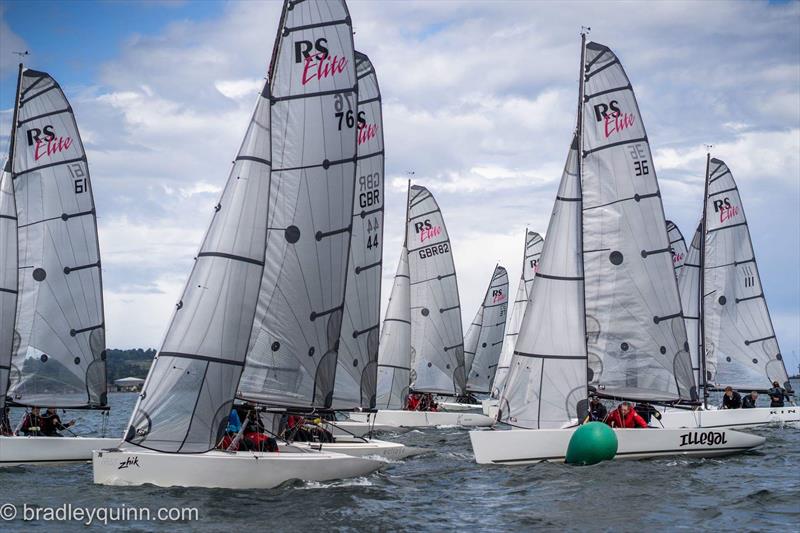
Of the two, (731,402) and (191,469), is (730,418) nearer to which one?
(731,402)

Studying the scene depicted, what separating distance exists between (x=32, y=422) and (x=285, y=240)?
27.3 ft

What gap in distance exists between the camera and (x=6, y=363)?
932 inches

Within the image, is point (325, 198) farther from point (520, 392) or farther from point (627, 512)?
point (627, 512)

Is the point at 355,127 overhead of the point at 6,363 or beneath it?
overhead

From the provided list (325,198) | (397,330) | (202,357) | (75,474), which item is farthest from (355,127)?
(397,330)

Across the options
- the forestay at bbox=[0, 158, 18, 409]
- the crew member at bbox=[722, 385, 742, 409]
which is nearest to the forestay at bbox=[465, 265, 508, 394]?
the crew member at bbox=[722, 385, 742, 409]

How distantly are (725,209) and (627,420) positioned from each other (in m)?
17.9

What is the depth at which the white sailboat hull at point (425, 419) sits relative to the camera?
120 feet

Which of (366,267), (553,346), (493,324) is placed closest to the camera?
(553,346)

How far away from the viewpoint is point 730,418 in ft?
109

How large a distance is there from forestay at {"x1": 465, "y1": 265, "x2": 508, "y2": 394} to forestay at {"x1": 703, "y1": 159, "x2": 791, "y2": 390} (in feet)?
65.1

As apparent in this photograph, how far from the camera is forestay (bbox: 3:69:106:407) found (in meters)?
25.5

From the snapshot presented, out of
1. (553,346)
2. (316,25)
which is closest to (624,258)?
(553,346)

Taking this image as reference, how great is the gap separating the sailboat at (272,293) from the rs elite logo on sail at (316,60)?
0.08 feet
